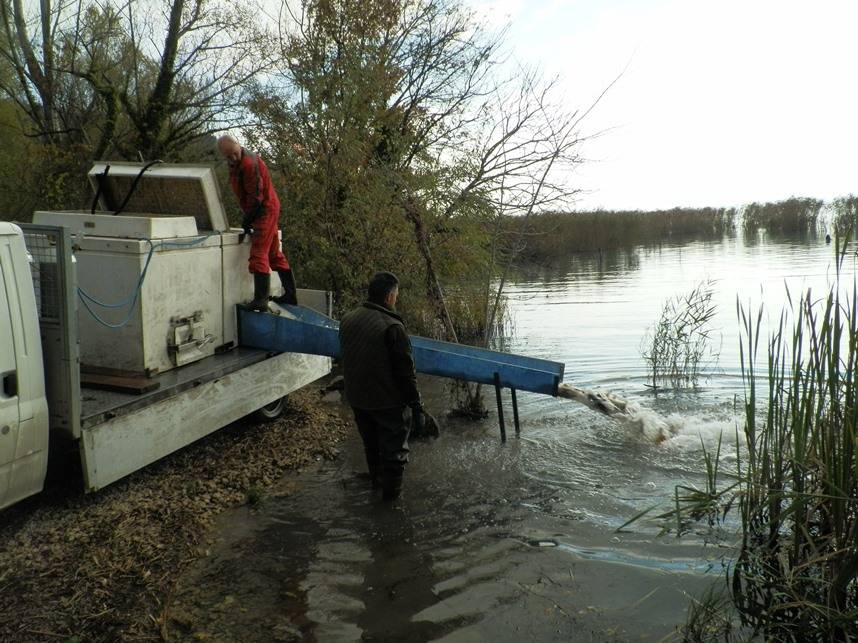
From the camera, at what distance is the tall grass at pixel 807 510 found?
357 cm

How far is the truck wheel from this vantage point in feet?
25.5

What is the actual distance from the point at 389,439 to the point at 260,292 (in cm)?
245

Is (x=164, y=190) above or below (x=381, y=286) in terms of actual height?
above

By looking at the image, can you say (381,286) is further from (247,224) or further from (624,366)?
(624,366)

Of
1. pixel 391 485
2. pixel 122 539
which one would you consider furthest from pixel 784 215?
pixel 122 539

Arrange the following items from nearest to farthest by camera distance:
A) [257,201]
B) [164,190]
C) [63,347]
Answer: [63,347] → [164,190] → [257,201]

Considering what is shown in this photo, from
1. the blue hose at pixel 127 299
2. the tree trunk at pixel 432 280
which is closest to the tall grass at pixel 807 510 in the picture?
the blue hose at pixel 127 299

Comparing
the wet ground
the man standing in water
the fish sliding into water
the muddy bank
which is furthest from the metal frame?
the fish sliding into water

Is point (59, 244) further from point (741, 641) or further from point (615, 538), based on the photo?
point (741, 641)

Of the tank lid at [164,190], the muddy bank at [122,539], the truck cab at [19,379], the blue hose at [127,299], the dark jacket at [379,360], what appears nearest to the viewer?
the muddy bank at [122,539]

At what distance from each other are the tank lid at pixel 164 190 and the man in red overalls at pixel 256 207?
0.97ft

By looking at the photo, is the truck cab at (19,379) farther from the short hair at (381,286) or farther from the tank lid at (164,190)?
the tank lid at (164,190)

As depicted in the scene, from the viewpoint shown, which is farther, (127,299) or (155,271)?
(155,271)

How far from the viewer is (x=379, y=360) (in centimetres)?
564
